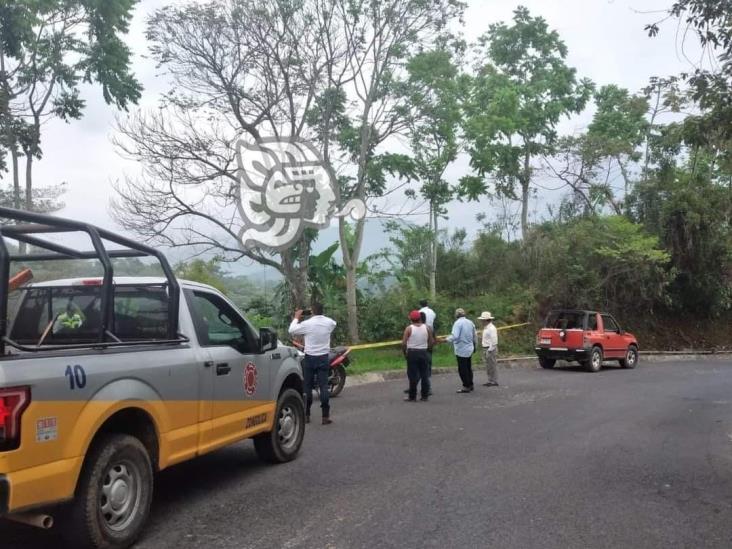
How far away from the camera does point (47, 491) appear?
3.88 meters

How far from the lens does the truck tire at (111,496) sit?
419 cm

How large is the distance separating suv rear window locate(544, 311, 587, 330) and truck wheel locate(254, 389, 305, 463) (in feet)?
42.7

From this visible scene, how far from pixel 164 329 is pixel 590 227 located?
2275 cm

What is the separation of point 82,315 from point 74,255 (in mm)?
471

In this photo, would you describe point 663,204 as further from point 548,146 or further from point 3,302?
point 3,302

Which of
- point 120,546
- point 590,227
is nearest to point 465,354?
point 120,546

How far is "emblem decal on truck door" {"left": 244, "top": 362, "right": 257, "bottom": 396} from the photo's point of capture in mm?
6328

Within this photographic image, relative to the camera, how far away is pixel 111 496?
4.48 meters

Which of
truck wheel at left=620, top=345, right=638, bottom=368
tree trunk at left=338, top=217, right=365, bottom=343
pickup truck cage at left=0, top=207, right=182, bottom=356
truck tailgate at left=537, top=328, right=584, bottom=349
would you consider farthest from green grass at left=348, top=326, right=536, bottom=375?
pickup truck cage at left=0, top=207, right=182, bottom=356

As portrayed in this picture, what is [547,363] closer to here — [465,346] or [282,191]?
[465,346]

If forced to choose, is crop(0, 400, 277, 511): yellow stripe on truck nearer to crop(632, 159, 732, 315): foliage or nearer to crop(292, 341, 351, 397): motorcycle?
Result: crop(292, 341, 351, 397): motorcycle

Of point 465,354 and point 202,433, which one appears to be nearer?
point 202,433

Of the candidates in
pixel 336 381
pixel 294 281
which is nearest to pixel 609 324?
pixel 294 281

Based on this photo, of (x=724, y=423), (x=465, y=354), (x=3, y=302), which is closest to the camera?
(x=3, y=302)
